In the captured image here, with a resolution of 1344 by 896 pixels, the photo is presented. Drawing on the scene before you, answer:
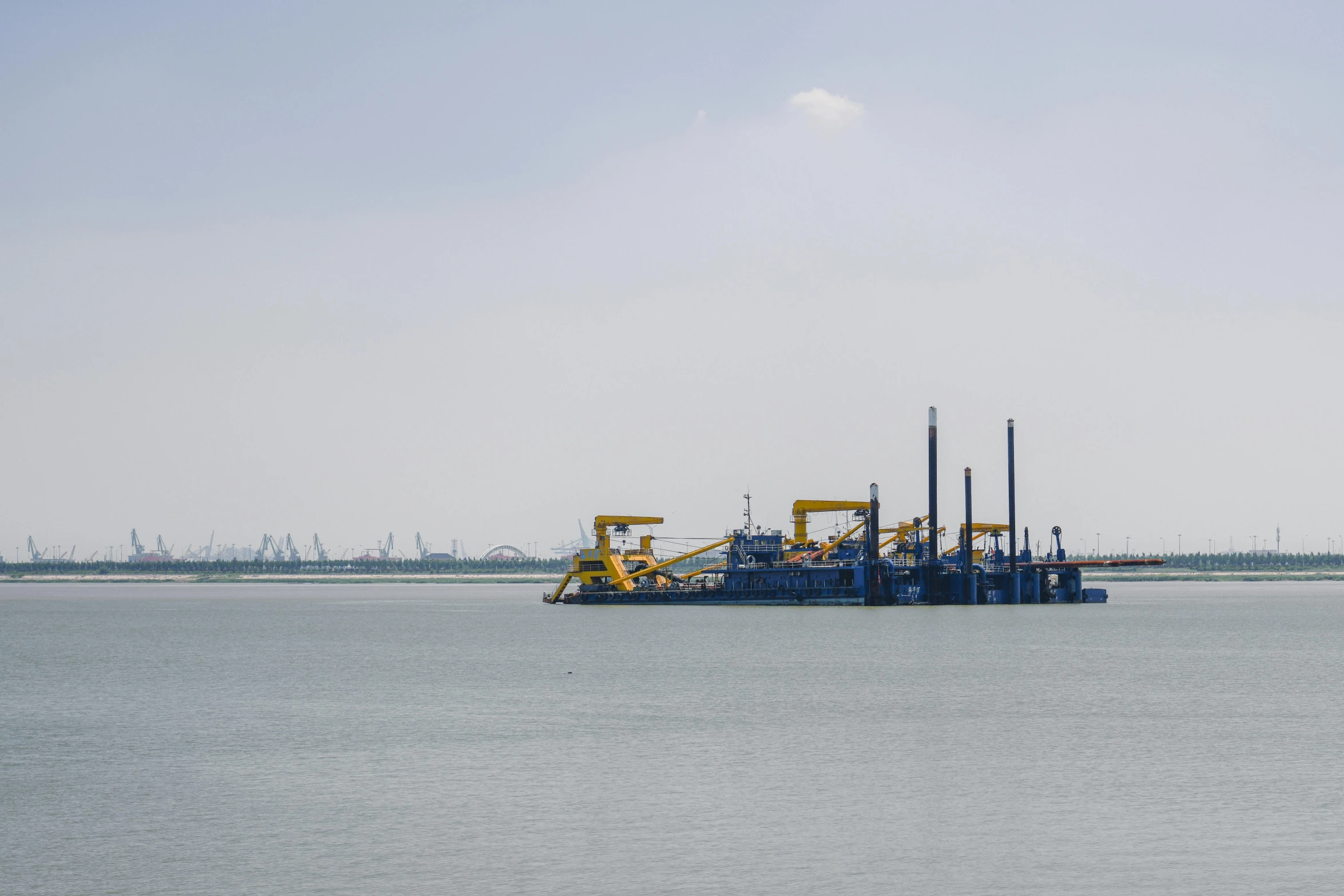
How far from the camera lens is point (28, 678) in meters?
67.6

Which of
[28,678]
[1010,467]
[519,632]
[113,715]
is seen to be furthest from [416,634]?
[1010,467]

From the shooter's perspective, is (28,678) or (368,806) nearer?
(368,806)

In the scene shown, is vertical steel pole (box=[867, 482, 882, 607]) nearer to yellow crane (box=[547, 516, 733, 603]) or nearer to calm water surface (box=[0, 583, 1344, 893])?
yellow crane (box=[547, 516, 733, 603])

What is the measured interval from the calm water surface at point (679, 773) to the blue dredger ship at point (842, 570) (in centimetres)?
5352

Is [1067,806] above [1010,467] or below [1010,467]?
below

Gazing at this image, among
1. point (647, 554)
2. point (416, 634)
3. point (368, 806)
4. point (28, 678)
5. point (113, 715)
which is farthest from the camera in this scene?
point (647, 554)

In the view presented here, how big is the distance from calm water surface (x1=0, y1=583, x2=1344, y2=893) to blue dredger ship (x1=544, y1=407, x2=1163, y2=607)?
53.5 meters

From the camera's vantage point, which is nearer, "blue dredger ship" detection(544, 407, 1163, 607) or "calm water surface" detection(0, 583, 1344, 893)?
"calm water surface" detection(0, 583, 1344, 893)

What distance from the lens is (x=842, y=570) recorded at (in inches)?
5290

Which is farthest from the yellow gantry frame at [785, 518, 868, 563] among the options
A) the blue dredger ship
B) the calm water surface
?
the calm water surface

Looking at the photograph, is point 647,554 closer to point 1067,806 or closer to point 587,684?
point 587,684

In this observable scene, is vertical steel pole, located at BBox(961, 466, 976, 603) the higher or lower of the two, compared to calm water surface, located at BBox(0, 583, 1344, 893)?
higher

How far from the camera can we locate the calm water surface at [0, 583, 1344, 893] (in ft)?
82.1

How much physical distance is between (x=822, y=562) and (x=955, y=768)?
339 ft
